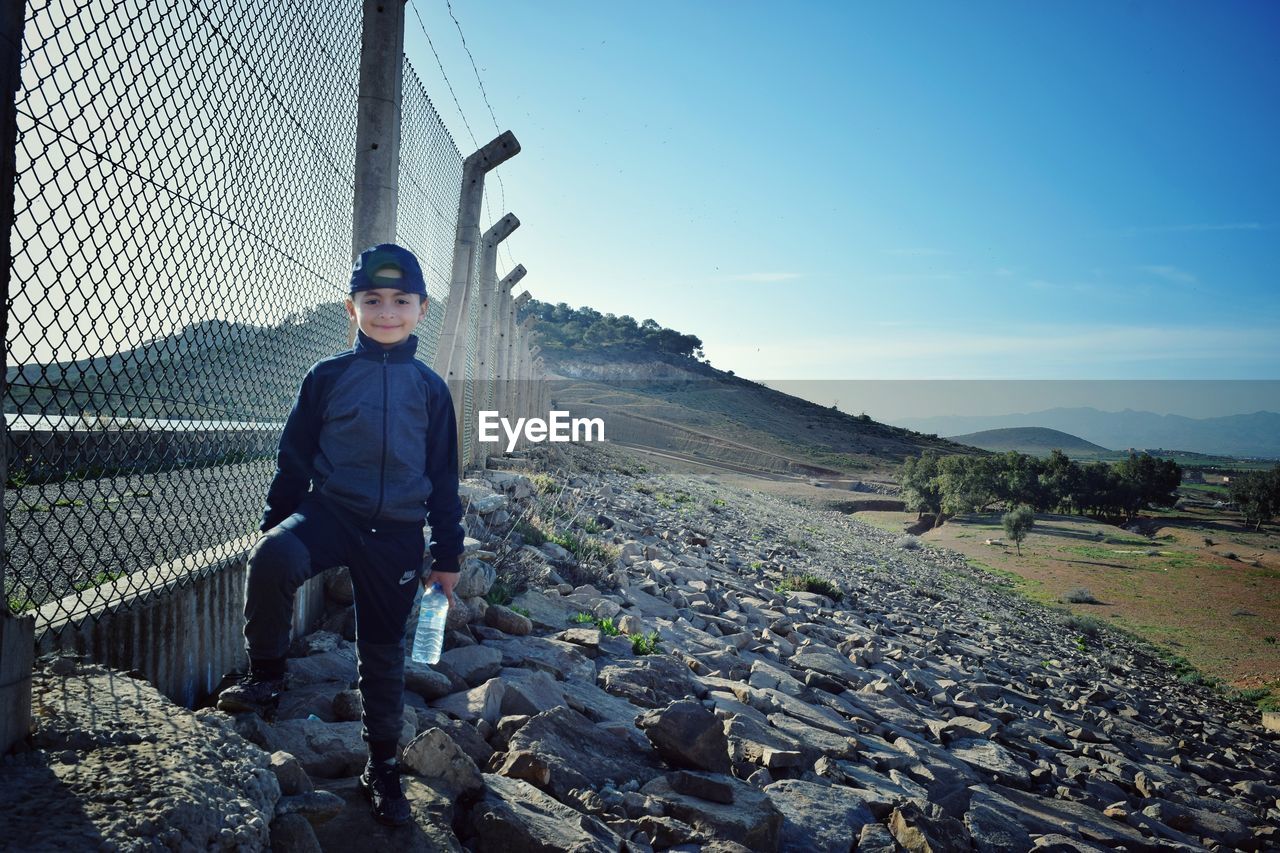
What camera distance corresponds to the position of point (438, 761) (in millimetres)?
2582

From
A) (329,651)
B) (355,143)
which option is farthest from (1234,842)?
(355,143)

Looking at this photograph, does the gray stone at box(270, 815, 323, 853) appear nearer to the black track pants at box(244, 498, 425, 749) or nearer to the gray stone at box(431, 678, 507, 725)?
the black track pants at box(244, 498, 425, 749)

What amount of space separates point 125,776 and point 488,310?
8.55 m

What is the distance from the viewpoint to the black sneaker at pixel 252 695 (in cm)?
251

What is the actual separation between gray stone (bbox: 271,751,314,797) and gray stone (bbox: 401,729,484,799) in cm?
41

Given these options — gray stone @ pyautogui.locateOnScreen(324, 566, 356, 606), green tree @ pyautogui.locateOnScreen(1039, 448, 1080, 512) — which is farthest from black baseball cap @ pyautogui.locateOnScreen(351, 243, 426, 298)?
green tree @ pyautogui.locateOnScreen(1039, 448, 1080, 512)

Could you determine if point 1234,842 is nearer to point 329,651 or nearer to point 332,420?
point 329,651

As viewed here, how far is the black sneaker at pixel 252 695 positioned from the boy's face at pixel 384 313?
118 cm

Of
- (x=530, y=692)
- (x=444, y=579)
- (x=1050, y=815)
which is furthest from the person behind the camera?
(x=1050, y=815)

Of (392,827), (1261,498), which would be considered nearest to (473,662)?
(392,827)

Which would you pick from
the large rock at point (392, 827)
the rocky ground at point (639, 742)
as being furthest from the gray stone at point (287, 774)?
the large rock at point (392, 827)

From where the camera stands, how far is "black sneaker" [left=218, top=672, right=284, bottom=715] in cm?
251

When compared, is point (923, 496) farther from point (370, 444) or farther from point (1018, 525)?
point (370, 444)

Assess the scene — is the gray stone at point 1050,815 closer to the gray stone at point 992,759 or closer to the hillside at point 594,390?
the gray stone at point 992,759
